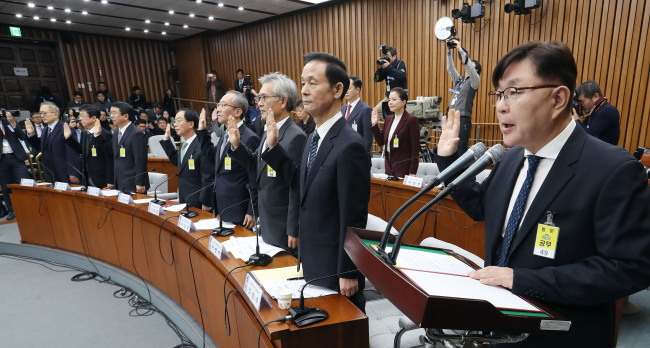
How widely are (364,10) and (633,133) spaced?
17.8 ft

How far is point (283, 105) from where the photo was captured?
86.7 inches

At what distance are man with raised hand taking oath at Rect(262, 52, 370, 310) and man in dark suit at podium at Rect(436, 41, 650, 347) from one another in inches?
21.6

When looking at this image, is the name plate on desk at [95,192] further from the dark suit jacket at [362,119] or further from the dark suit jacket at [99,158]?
the dark suit jacket at [362,119]

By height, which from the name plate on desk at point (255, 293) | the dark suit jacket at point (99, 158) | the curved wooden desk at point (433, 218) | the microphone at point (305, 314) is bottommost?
the curved wooden desk at point (433, 218)

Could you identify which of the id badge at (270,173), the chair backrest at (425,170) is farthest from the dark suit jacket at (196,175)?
the chair backrest at (425,170)

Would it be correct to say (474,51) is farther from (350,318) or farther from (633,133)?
(350,318)

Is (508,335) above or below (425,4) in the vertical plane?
below

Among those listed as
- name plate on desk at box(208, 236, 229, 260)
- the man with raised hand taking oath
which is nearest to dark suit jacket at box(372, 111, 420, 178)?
the man with raised hand taking oath

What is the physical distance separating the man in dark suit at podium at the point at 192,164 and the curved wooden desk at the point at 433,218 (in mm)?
1573

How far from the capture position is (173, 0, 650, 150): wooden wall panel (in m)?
5.05

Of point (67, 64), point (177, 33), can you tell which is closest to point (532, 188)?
point (177, 33)

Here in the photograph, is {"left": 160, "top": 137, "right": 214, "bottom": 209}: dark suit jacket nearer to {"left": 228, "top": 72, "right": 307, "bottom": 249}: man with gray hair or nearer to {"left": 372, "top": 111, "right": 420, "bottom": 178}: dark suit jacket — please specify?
{"left": 228, "top": 72, "right": 307, "bottom": 249}: man with gray hair

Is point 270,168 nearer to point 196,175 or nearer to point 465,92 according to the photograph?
point 196,175

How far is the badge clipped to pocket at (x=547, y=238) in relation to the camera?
2.83ft
